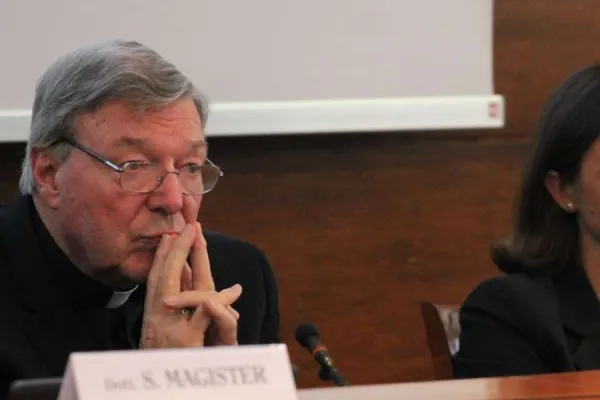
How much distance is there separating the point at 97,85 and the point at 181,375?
86 centimetres

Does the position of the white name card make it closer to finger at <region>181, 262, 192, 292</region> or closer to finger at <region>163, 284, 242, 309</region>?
finger at <region>163, 284, 242, 309</region>

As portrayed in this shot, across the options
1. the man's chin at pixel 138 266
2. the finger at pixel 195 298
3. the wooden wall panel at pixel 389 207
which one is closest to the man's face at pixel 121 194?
the man's chin at pixel 138 266

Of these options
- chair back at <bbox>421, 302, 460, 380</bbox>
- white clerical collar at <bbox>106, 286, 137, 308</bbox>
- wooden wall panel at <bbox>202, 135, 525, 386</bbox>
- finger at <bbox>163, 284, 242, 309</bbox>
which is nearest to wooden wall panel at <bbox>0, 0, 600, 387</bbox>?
wooden wall panel at <bbox>202, 135, 525, 386</bbox>

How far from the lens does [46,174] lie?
1.71 m

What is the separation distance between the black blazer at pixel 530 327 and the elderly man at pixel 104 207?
624mm

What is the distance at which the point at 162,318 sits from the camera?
1.52 meters

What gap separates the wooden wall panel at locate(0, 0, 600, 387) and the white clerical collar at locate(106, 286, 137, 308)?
119 cm

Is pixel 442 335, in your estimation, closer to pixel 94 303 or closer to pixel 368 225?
pixel 94 303

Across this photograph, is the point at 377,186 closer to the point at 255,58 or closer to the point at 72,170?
the point at 255,58

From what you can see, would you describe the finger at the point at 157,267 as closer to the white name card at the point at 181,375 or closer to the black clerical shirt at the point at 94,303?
the black clerical shirt at the point at 94,303

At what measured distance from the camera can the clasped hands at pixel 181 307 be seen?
1486 millimetres

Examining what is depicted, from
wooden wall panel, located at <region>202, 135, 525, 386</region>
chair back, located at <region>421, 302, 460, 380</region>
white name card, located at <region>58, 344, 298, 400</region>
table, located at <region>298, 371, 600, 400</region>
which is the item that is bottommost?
wooden wall panel, located at <region>202, 135, 525, 386</region>

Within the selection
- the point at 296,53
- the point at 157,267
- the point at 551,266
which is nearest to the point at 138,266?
the point at 157,267

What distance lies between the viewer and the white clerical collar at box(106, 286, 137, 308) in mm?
1727
